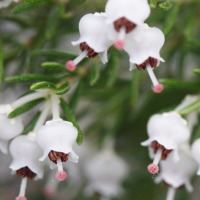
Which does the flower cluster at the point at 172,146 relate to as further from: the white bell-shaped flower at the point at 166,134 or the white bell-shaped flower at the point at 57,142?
the white bell-shaped flower at the point at 57,142

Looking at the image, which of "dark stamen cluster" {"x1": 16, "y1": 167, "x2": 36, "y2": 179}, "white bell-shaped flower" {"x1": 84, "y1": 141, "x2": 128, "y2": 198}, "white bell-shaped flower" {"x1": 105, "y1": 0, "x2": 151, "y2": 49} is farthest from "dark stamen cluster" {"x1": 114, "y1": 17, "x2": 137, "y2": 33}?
Answer: "white bell-shaped flower" {"x1": 84, "y1": 141, "x2": 128, "y2": 198}

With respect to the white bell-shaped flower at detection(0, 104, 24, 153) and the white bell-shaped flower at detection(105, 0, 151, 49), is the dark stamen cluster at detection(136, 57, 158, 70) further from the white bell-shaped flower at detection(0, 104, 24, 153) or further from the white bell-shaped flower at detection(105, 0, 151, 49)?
the white bell-shaped flower at detection(0, 104, 24, 153)

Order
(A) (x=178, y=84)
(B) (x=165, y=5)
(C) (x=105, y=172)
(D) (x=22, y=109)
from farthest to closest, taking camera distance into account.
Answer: (C) (x=105, y=172) < (A) (x=178, y=84) < (D) (x=22, y=109) < (B) (x=165, y=5)

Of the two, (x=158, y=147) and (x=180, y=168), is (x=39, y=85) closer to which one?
(x=158, y=147)

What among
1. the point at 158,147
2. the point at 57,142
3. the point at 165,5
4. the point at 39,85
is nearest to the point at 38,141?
the point at 57,142

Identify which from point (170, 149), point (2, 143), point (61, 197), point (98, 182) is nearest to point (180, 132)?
point (170, 149)
